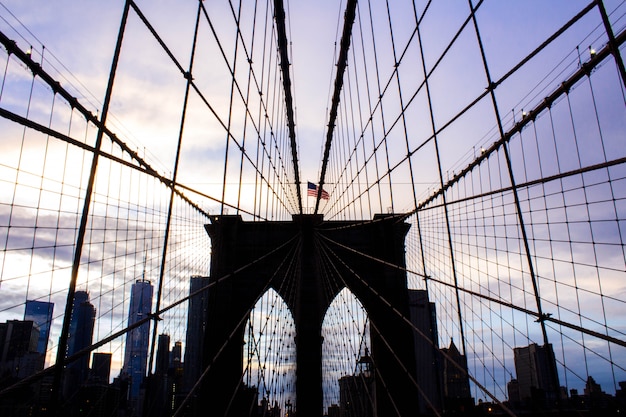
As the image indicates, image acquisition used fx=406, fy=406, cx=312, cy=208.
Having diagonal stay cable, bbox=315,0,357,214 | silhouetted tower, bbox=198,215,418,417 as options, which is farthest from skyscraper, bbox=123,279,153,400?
diagonal stay cable, bbox=315,0,357,214

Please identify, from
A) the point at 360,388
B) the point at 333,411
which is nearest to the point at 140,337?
the point at 333,411

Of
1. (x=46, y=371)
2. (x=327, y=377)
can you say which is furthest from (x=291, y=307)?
(x=46, y=371)

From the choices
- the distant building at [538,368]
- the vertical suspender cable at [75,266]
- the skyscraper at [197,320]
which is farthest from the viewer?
the skyscraper at [197,320]

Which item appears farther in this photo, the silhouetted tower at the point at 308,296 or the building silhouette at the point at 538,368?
the silhouetted tower at the point at 308,296

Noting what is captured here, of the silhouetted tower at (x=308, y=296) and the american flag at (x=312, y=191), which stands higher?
the american flag at (x=312, y=191)

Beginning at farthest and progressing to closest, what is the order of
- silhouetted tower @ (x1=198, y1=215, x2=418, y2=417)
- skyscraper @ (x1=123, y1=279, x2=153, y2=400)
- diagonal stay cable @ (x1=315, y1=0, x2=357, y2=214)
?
silhouetted tower @ (x1=198, y1=215, x2=418, y2=417)
skyscraper @ (x1=123, y1=279, x2=153, y2=400)
diagonal stay cable @ (x1=315, y1=0, x2=357, y2=214)

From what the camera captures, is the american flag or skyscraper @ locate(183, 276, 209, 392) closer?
the american flag

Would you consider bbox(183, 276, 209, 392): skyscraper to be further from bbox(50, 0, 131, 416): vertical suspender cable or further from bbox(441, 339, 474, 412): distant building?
bbox(50, 0, 131, 416): vertical suspender cable

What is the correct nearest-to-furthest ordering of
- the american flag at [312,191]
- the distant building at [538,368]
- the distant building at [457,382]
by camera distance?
the distant building at [538,368]
the distant building at [457,382]
the american flag at [312,191]

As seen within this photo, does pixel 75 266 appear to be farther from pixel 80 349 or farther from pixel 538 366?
pixel 538 366

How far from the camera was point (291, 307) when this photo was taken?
19.4 metres

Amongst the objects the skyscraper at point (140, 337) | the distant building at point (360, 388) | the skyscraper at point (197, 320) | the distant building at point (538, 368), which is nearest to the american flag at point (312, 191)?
the skyscraper at point (197, 320)

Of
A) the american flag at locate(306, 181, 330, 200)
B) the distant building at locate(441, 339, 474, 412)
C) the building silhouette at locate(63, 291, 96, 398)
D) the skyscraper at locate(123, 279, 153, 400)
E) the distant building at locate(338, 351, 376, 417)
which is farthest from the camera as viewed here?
the american flag at locate(306, 181, 330, 200)

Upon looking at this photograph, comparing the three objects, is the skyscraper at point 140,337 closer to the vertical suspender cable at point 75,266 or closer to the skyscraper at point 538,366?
the vertical suspender cable at point 75,266
